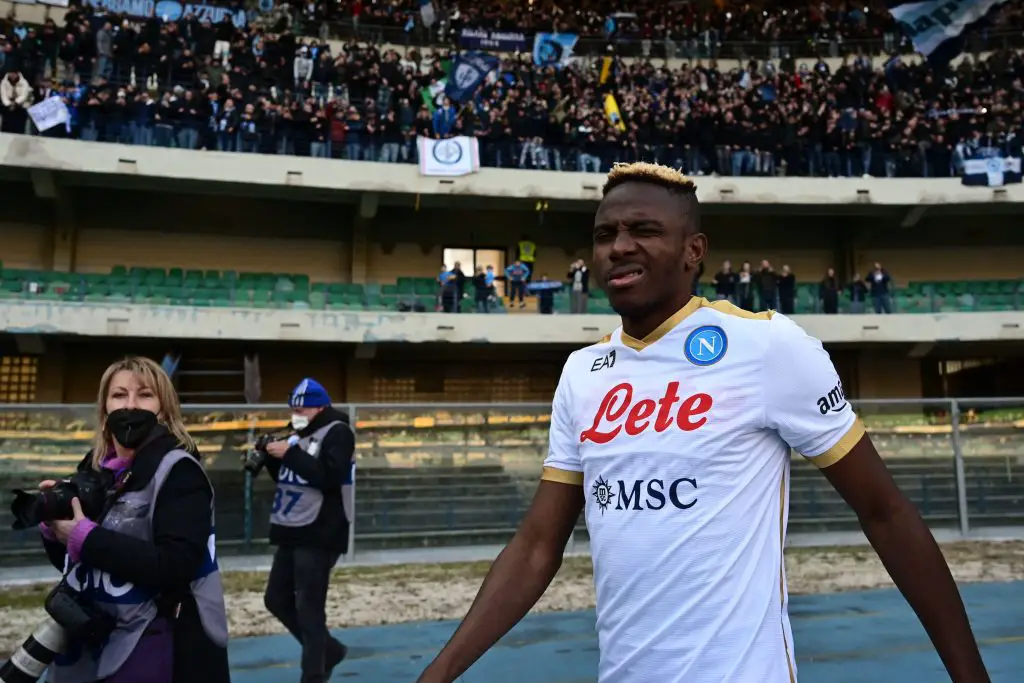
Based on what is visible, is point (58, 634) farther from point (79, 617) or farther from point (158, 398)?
point (158, 398)

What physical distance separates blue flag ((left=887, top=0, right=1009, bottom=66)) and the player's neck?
23187mm

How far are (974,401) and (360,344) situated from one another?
523 inches

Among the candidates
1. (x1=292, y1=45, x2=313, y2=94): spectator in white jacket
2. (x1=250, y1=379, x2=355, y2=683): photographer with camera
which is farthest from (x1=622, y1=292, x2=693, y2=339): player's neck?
(x1=292, y1=45, x2=313, y2=94): spectator in white jacket

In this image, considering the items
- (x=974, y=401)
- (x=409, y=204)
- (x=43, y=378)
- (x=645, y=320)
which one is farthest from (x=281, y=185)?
(x=645, y=320)

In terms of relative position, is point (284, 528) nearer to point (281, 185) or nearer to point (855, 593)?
point (855, 593)

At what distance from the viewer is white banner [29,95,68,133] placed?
1703cm

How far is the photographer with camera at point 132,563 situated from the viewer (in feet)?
8.38

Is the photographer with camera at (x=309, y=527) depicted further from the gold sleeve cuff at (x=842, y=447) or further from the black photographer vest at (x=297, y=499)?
the gold sleeve cuff at (x=842, y=447)

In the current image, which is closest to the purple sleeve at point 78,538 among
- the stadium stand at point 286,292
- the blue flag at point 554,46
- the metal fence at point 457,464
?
the metal fence at point 457,464

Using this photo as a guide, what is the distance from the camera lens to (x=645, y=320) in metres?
1.86

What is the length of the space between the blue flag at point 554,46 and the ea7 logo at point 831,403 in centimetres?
2360

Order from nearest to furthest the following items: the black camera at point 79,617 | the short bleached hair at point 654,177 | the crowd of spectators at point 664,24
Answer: the short bleached hair at point 654,177, the black camera at point 79,617, the crowd of spectators at point 664,24

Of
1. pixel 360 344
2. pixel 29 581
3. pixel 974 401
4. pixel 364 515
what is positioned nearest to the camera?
pixel 29 581

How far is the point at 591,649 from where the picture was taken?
6078 mm
